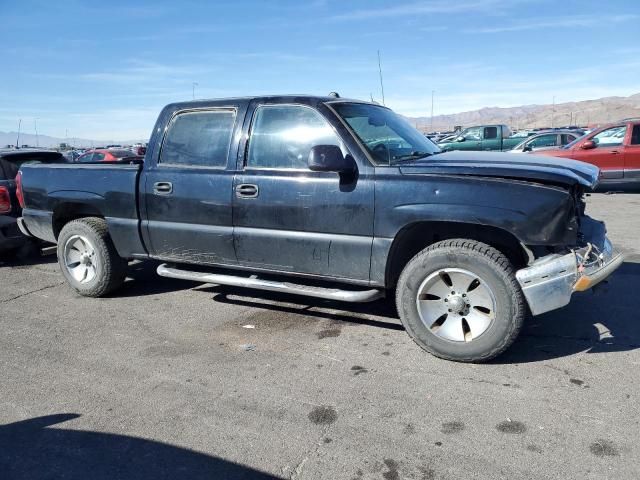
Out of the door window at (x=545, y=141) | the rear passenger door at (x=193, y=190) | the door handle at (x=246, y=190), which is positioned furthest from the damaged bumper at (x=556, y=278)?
the door window at (x=545, y=141)

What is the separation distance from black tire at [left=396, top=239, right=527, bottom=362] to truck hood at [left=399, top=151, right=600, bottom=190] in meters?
0.51

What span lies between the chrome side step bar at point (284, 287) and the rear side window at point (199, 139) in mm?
987

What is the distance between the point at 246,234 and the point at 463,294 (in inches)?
72.0

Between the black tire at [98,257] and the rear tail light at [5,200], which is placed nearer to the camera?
the black tire at [98,257]

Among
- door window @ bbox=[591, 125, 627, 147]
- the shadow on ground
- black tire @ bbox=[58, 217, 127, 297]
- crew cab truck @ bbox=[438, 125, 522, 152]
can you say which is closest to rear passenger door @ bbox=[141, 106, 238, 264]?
black tire @ bbox=[58, 217, 127, 297]

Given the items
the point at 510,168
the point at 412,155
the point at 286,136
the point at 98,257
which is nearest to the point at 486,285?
the point at 510,168

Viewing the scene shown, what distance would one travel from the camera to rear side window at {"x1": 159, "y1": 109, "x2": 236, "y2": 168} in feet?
15.4

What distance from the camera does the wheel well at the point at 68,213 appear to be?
217 inches

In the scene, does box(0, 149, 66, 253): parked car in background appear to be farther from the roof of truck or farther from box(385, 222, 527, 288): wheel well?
box(385, 222, 527, 288): wheel well

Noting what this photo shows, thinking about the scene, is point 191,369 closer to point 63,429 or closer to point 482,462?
point 63,429

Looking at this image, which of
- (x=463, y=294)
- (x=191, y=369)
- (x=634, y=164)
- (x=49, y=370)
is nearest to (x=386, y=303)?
(x=463, y=294)

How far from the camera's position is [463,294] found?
3791 millimetres

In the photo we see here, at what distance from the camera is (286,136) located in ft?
14.5

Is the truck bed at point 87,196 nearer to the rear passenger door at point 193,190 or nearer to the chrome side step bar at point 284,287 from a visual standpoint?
the rear passenger door at point 193,190
